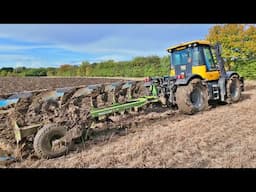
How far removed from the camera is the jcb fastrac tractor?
4.28 metres

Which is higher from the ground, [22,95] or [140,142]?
[22,95]

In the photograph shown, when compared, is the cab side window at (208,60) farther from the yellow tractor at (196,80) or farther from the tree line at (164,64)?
the tree line at (164,64)

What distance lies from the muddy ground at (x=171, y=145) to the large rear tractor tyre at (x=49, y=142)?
0.42 ft

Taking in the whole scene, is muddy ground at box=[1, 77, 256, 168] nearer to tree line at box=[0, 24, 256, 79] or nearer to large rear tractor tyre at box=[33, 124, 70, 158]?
large rear tractor tyre at box=[33, 124, 70, 158]

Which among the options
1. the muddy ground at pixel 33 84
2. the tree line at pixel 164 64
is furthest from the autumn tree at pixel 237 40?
the muddy ground at pixel 33 84

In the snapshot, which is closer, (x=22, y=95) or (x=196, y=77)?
(x=22, y=95)

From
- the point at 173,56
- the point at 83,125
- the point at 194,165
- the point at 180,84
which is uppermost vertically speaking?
the point at 173,56

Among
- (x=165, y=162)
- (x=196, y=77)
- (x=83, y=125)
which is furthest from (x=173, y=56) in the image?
(x=165, y=162)

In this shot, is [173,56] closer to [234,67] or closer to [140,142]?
[140,142]

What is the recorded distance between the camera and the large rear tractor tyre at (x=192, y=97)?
22.3ft

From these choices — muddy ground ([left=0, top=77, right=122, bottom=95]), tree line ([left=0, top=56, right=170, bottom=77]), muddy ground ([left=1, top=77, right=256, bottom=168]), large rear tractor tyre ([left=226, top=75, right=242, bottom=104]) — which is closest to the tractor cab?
large rear tractor tyre ([left=226, top=75, right=242, bottom=104])

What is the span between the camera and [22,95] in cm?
448

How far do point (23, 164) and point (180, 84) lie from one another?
458 centimetres

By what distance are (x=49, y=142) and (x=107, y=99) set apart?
2.42 meters
